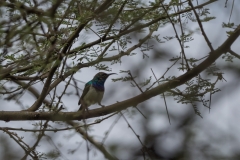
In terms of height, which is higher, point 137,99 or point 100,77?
point 100,77

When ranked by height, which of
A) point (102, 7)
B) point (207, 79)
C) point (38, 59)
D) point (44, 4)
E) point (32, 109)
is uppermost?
point (32, 109)

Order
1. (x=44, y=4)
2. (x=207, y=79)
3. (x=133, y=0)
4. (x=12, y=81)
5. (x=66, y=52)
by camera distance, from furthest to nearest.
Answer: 1. (x=12, y=81)
2. (x=133, y=0)
3. (x=66, y=52)
4. (x=207, y=79)
5. (x=44, y=4)

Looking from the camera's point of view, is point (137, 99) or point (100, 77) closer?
point (137, 99)

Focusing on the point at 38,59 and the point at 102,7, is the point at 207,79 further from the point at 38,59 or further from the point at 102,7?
the point at 38,59

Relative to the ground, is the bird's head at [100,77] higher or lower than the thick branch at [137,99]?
higher

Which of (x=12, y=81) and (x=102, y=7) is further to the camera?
(x=12, y=81)

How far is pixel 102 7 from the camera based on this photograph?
2.52 metres

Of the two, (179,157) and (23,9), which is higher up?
(23,9)

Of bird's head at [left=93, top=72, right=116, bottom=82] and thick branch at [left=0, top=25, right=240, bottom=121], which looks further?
bird's head at [left=93, top=72, right=116, bottom=82]

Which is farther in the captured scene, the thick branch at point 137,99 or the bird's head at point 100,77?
the bird's head at point 100,77

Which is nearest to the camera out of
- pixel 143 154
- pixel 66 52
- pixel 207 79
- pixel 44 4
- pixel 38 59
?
pixel 143 154

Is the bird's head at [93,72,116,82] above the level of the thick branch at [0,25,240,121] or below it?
above

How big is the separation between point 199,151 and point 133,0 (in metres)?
2.42

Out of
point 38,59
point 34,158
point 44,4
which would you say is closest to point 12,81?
point 34,158
